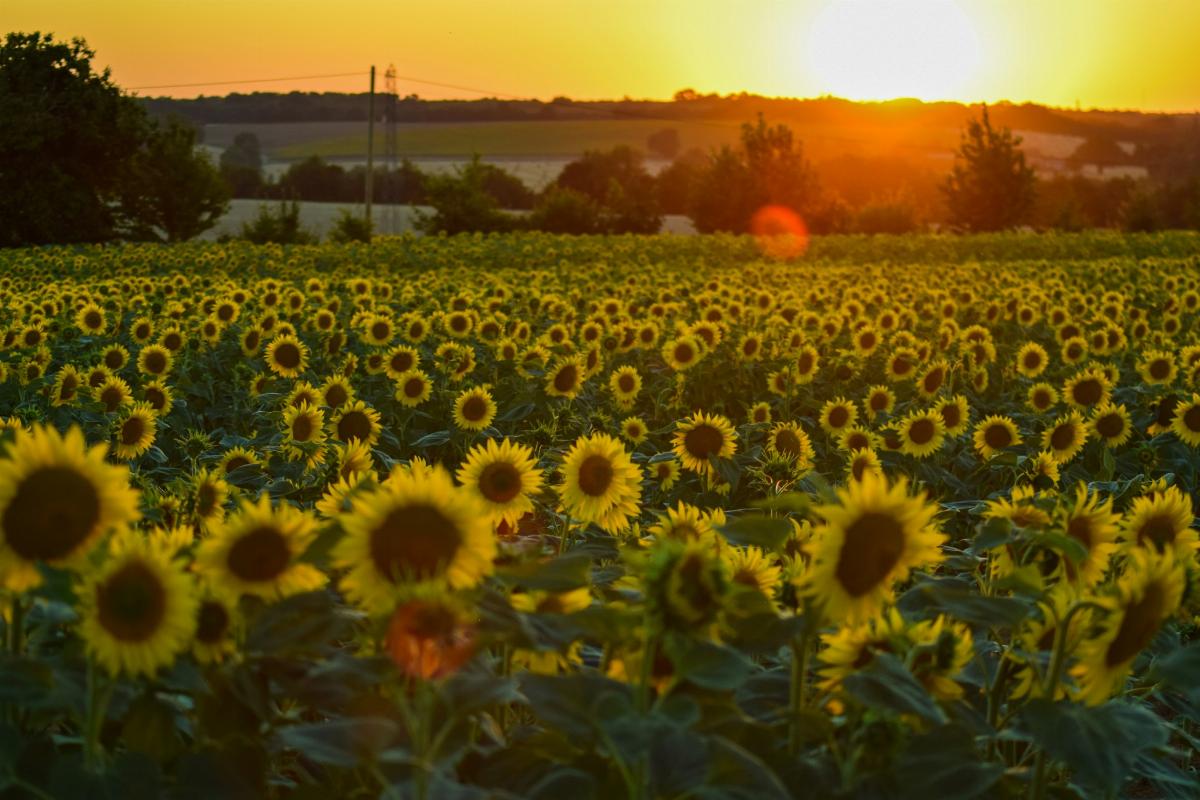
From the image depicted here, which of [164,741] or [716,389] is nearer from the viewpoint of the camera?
[164,741]

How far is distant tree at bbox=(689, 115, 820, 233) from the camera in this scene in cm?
6762

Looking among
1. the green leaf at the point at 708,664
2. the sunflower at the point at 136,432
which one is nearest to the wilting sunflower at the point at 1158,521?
the green leaf at the point at 708,664

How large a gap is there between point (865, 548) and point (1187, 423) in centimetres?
548

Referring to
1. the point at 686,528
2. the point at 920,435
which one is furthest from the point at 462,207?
the point at 686,528

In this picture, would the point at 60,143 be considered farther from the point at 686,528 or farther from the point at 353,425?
the point at 686,528

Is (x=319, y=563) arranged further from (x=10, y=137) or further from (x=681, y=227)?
(x=681, y=227)

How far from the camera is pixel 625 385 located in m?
7.70

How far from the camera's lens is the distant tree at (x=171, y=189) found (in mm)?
48594

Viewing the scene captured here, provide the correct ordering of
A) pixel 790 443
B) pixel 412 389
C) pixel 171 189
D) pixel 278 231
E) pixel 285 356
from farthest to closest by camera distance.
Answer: pixel 171 189, pixel 278 231, pixel 285 356, pixel 412 389, pixel 790 443

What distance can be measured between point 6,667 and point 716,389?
7.98 metres

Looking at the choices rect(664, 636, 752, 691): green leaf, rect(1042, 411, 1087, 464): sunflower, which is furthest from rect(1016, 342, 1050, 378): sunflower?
rect(664, 636, 752, 691): green leaf

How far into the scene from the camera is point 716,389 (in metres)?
9.32

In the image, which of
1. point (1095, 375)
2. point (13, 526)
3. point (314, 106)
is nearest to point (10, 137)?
point (1095, 375)

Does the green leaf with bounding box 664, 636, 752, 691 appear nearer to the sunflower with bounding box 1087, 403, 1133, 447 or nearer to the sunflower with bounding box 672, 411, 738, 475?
the sunflower with bounding box 672, 411, 738, 475
